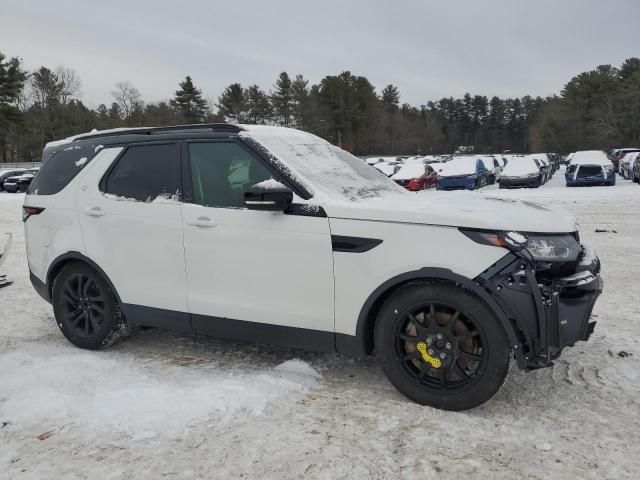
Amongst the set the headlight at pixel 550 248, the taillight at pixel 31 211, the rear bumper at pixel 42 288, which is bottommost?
the rear bumper at pixel 42 288

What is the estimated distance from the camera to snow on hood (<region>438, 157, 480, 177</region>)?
79.8 ft

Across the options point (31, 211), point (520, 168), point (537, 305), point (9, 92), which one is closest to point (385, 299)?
point (537, 305)

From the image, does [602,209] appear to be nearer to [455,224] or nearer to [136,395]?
[455,224]

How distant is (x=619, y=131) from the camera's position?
71.2 meters

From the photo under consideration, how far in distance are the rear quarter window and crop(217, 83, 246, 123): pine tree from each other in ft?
241

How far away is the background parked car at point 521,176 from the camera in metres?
24.5

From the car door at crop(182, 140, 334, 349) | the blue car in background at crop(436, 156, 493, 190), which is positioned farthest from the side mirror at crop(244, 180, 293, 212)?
the blue car in background at crop(436, 156, 493, 190)

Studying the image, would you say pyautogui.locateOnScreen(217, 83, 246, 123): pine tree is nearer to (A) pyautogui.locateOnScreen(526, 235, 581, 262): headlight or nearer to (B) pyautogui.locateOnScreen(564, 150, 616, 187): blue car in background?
(B) pyautogui.locateOnScreen(564, 150, 616, 187): blue car in background

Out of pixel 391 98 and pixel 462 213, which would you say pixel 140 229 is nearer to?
pixel 462 213

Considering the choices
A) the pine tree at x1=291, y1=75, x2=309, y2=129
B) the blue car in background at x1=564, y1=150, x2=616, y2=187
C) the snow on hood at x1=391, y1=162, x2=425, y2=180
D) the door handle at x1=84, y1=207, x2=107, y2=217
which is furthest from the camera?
the pine tree at x1=291, y1=75, x2=309, y2=129

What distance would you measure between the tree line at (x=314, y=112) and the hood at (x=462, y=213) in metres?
63.2

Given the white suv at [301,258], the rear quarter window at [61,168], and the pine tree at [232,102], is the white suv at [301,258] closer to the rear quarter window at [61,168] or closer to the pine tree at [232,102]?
the rear quarter window at [61,168]

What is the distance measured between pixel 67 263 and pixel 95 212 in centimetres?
61

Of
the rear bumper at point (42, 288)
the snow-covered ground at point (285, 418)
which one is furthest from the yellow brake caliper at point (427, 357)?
the rear bumper at point (42, 288)
